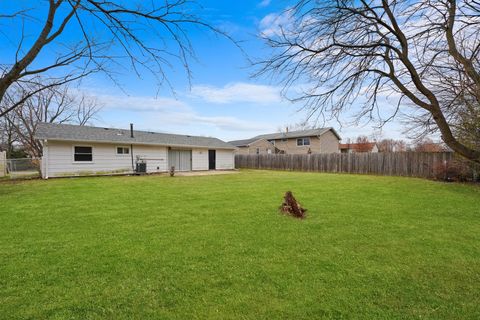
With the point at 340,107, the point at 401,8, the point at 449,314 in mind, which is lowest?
the point at 449,314

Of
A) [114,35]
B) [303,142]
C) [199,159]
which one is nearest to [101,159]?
[199,159]

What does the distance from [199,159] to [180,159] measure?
1797mm

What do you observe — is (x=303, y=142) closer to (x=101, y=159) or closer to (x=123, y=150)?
(x=123, y=150)

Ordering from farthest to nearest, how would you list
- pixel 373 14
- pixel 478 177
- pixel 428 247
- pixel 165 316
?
pixel 478 177
pixel 428 247
pixel 373 14
pixel 165 316

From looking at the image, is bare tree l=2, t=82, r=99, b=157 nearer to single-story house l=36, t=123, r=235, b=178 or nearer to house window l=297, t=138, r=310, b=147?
single-story house l=36, t=123, r=235, b=178

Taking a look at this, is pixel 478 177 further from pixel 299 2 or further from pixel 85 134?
pixel 85 134

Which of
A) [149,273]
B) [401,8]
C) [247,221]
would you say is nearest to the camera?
[149,273]

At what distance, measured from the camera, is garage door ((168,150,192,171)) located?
809 inches

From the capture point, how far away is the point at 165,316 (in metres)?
2.27

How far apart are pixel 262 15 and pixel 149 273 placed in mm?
3546

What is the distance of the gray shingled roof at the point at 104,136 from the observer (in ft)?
48.5

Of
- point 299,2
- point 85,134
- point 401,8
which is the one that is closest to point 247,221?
point 299,2

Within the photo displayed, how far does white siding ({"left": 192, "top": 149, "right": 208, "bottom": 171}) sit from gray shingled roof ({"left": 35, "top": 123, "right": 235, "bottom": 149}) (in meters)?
0.63

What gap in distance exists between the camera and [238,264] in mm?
3312
